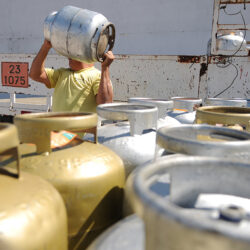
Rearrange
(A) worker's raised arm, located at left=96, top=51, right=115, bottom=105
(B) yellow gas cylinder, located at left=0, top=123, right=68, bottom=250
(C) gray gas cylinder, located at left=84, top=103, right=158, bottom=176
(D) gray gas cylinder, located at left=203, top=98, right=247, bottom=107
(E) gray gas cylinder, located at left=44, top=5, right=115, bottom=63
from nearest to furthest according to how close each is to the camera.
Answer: (B) yellow gas cylinder, located at left=0, top=123, right=68, bottom=250, (C) gray gas cylinder, located at left=84, top=103, right=158, bottom=176, (E) gray gas cylinder, located at left=44, top=5, right=115, bottom=63, (A) worker's raised arm, located at left=96, top=51, right=115, bottom=105, (D) gray gas cylinder, located at left=203, top=98, right=247, bottom=107

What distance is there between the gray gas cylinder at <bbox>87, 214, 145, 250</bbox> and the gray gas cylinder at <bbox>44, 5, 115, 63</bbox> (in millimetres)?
898

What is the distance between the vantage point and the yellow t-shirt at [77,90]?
1.52 metres

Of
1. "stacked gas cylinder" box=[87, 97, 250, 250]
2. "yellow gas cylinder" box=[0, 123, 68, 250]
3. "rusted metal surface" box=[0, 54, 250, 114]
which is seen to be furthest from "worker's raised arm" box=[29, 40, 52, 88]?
"rusted metal surface" box=[0, 54, 250, 114]

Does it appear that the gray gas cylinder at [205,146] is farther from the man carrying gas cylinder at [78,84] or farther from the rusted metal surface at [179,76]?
the rusted metal surface at [179,76]

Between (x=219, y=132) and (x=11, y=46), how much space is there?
749cm

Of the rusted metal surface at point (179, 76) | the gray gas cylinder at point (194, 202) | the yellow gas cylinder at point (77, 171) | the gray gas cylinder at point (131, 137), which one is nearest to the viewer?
the gray gas cylinder at point (194, 202)

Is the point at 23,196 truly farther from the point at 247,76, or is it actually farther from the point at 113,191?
the point at 247,76

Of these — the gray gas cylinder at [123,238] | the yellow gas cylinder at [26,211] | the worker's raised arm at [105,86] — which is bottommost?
the gray gas cylinder at [123,238]

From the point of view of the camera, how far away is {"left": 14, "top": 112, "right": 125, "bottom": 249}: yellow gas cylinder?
0.62 metres

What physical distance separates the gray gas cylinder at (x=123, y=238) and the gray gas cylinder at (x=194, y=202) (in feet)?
0.27

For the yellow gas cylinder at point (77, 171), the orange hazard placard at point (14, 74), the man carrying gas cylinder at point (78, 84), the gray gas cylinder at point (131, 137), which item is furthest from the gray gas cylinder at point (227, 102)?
the orange hazard placard at point (14, 74)

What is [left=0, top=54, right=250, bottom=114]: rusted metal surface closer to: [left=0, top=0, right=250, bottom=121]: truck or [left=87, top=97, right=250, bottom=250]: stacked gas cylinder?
[left=0, top=0, right=250, bottom=121]: truck

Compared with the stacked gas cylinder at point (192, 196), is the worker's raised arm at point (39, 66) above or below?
above

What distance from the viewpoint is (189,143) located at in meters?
0.53
